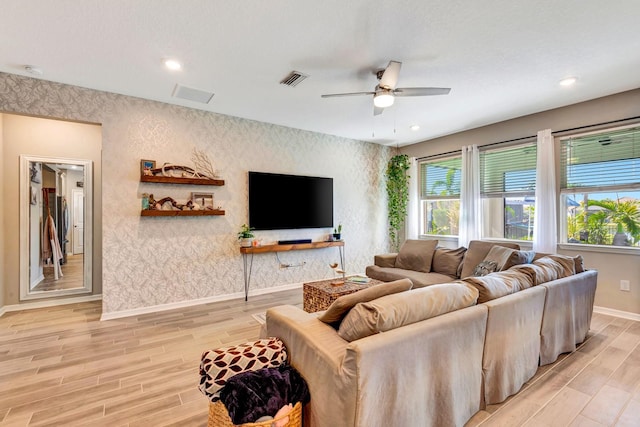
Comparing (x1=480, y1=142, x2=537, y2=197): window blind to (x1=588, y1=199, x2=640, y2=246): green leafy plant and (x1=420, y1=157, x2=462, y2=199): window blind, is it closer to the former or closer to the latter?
(x1=420, y1=157, x2=462, y2=199): window blind

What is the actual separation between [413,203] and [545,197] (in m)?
2.24

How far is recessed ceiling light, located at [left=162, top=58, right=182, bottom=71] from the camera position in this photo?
2.79m

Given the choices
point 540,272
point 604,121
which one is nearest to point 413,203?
point 604,121

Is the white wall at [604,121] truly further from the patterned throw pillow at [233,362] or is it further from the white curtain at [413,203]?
the patterned throw pillow at [233,362]

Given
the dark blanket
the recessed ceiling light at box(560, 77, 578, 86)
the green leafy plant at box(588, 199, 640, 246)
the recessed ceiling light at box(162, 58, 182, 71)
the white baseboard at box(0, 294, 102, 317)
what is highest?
the recessed ceiling light at box(560, 77, 578, 86)

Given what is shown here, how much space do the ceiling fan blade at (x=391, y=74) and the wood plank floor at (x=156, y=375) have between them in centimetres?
263

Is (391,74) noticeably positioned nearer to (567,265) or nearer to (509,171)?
(567,265)

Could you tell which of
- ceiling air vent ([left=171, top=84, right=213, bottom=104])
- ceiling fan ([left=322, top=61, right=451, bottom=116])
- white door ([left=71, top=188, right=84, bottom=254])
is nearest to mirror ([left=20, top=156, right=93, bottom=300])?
white door ([left=71, top=188, right=84, bottom=254])

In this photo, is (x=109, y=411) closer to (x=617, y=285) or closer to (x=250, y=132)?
(x=250, y=132)

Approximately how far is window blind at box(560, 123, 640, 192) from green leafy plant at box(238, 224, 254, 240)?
4387 millimetres

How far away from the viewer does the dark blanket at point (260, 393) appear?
1.30 metres

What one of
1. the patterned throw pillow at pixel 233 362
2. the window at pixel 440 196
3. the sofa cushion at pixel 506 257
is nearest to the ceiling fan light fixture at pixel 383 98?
the sofa cushion at pixel 506 257

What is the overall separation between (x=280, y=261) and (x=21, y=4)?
3841 millimetres

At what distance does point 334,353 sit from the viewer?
138 cm
